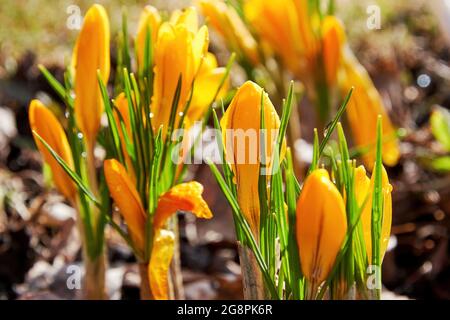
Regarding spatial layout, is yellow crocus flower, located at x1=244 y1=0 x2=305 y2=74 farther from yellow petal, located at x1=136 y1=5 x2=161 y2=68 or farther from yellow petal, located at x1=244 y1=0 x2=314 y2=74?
yellow petal, located at x1=136 y1=5 x2=161 y2=68

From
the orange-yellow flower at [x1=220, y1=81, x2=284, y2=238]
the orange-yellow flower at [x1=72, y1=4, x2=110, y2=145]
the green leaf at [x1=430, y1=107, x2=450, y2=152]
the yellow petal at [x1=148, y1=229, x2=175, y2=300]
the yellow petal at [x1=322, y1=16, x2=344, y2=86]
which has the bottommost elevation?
the yellow petal at [x1=148, y1=229, x2=175, y2=300]

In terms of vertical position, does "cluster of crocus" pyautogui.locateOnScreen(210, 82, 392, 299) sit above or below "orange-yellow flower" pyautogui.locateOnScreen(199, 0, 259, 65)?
below

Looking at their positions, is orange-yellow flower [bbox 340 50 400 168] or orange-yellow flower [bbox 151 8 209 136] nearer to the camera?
orange-yellow flower [bbox 151 8 209 136]

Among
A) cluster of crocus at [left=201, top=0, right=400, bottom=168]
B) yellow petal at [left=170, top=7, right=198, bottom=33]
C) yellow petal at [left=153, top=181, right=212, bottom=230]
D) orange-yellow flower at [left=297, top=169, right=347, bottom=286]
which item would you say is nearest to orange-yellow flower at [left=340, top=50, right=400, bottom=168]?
cluster of crocus at [left=201, top=0, right=400, bottom=168]

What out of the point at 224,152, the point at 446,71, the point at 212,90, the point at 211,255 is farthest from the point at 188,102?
the point at 446,71

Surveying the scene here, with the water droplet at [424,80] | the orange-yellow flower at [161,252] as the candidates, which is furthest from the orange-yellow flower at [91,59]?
the water droplet at [424,80]

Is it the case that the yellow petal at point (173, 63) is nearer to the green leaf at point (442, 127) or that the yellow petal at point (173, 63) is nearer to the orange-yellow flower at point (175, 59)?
the orange-yellow flower at point (175, 59)
